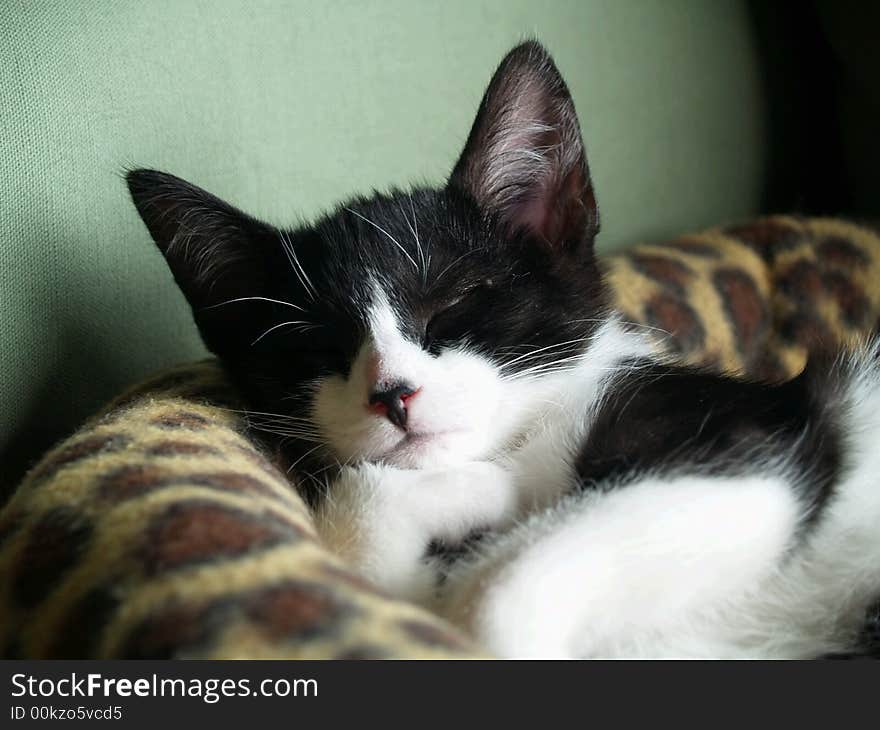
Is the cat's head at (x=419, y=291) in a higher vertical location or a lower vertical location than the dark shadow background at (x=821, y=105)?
lower

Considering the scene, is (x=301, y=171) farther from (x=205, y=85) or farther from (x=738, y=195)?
(x=738, y=195)

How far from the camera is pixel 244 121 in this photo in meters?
1.30

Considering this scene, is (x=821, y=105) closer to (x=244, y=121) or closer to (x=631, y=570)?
(x=244, y=121)

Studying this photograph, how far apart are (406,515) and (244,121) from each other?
70 centimetres

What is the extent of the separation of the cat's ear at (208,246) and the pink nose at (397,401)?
0.26 meters

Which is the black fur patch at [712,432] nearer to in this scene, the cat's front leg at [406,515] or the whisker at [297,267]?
the cat's front leg at [406,515]

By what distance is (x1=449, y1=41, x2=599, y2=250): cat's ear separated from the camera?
3.33 ft

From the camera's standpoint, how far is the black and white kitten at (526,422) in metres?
0.77

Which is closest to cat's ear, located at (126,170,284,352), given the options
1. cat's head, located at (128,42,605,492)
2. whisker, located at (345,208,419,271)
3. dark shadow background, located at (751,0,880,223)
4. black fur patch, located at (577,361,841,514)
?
cat's head, located at (128,42,605,492)

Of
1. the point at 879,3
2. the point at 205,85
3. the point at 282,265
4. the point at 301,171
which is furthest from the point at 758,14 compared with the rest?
the point at 282,265

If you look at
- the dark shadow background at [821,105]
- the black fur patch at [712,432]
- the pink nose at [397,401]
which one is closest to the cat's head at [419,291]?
the pink nose at [397,401]

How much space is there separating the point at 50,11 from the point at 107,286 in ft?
1.09

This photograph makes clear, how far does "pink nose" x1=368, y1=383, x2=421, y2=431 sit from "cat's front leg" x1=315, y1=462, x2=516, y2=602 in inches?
2.4

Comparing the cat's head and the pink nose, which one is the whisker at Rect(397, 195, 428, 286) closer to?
the cat's head
